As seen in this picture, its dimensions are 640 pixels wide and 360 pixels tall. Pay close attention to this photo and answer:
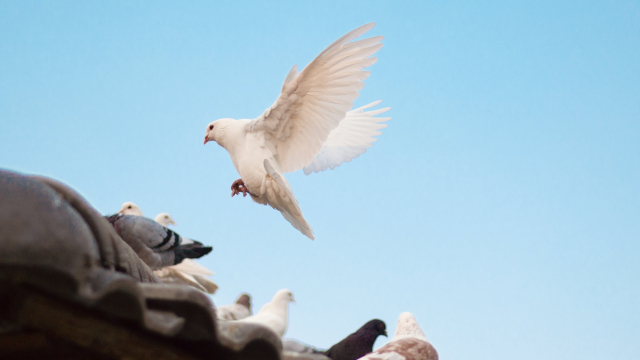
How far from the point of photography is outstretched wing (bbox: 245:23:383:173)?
7461 mm

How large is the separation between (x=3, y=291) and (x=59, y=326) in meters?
0.14

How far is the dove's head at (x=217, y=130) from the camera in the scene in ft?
31.0

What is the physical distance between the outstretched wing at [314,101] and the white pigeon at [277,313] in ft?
9.65

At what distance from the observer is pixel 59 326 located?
133 cm

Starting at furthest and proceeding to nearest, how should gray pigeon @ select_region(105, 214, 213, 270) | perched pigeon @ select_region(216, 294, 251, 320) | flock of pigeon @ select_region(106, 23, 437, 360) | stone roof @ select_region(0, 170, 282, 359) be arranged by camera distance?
gray pigeon @ select_region(105, 214, 213, 270) → flock of pigeon @ select_region(106, 23, 437, 360) → perched pigeon @ select_region(216, 294, 251, 320) → stone roof @ select_region(0, 170, 282, 359)

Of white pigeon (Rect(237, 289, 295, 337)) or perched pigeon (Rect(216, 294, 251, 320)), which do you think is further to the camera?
perched pigeon (Rect(216, 294, 251, 320))

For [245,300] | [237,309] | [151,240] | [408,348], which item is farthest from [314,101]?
[408,348]

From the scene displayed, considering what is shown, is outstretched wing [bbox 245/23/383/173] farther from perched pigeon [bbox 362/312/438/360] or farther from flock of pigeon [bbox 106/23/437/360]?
perched pigeon [bbox 362/312/438/360]

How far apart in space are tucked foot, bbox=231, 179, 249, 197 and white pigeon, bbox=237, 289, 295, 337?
3477 millimetres

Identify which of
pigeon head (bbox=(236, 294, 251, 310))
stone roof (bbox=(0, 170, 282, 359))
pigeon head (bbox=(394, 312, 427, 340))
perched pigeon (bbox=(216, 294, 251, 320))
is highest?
pigeon head (bbox=(236, 294, 251, 310))

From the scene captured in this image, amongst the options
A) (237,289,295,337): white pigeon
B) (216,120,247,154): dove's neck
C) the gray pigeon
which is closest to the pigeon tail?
the gray pigeon

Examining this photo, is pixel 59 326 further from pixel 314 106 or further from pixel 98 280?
pixel 314 106

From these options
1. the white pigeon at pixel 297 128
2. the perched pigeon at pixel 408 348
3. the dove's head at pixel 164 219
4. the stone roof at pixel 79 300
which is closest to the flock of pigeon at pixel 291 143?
the white pigeon at pixel 297 128

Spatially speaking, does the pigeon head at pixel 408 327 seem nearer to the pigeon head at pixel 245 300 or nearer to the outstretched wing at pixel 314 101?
the pigeon head at pixel 245 300
